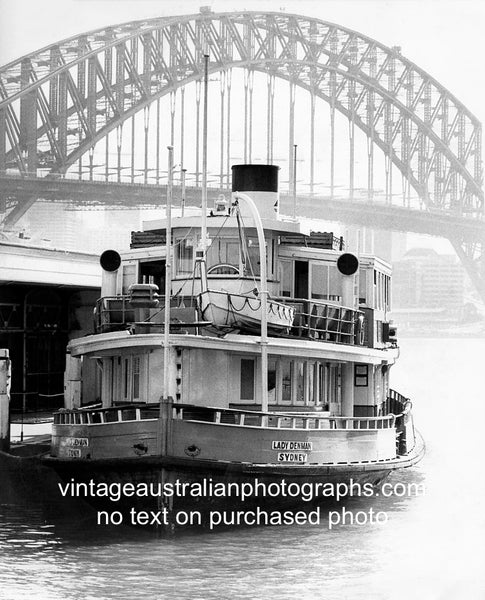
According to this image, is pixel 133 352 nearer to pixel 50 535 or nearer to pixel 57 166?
pixel 50 535

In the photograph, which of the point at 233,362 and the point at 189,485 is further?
the point at 233,362

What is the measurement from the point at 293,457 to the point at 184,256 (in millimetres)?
2889

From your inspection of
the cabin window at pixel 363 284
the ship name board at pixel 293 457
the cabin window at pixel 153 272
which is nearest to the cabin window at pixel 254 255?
the cabin window at pixel 153 272

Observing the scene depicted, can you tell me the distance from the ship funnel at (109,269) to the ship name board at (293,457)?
3.24 metres

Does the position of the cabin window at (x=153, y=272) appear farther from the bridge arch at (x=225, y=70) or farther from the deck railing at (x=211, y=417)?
the bridge arch at (x=225, y=70)

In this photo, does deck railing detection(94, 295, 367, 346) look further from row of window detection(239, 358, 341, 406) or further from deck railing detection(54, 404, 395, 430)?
deck railing detection(54, 404, 395, 430)

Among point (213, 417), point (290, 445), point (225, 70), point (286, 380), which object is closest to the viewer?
point (213, 417)

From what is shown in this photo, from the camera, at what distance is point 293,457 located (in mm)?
16094

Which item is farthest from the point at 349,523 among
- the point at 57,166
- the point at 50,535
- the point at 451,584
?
the point at 57,166

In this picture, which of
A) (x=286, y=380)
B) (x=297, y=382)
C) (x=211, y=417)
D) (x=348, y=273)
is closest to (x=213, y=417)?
(x=211, y=417)

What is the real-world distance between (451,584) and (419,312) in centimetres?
3487

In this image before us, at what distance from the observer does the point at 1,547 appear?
50.6 feet

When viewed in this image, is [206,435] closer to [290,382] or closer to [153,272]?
[290,382]

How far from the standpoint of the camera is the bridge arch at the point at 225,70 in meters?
44.3
